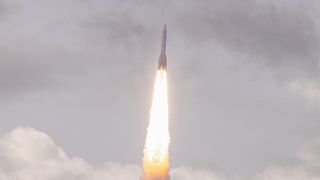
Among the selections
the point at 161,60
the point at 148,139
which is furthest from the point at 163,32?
the point at 148,139

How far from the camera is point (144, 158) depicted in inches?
3954

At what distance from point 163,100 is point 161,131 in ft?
Answer: 17.3

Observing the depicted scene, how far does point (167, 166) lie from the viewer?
329 ft

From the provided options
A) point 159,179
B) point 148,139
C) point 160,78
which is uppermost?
point 160,78

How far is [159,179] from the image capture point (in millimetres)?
99125

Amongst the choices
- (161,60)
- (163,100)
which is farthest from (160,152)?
(161,60)

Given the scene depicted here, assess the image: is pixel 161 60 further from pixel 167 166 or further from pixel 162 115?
pixel 167 166

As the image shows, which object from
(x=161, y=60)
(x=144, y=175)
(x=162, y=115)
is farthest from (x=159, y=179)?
(x=161, y=60)

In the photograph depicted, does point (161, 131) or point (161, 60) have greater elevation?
point (161, 60)

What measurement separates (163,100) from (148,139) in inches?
278

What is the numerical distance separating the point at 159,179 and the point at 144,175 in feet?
8.59

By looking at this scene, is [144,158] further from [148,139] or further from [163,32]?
[163,32]

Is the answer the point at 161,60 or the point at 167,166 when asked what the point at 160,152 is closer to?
the point at 167,166

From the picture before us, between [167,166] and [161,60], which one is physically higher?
[161,60]
